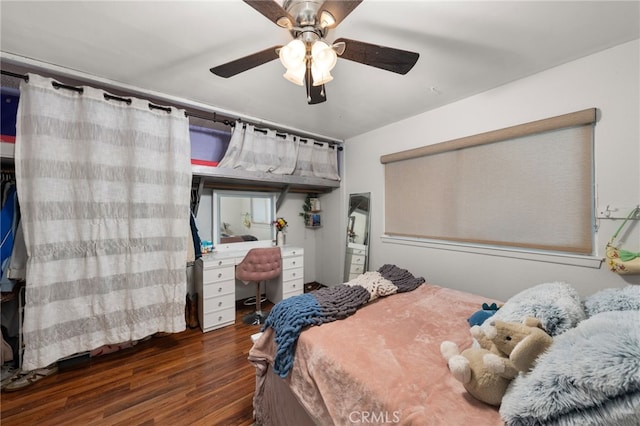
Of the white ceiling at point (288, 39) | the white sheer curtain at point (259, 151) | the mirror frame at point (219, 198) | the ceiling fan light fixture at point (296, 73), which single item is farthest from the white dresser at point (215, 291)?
the ceiling fan light fixture at point (296, 73)

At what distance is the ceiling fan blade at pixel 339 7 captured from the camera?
0.99 m

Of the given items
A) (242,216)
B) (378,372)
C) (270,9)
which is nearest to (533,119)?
(270,9)

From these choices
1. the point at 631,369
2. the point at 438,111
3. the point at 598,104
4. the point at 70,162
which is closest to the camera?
the point at 631,369

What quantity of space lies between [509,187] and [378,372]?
1.94 metres

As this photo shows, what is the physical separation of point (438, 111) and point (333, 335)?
7.94 ft

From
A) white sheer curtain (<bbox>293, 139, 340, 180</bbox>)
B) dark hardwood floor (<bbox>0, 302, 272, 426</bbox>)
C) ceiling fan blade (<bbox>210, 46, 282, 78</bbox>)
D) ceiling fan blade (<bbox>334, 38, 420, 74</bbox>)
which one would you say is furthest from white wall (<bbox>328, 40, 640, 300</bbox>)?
dark hardwood floor (<bbox>0, 302, 272, 426</bbox>)

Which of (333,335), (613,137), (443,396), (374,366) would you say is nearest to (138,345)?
(333,335)

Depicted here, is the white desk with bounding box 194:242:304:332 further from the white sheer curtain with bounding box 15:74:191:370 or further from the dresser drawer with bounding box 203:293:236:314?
the white sheer curtain with bounding box 15:74:191:370

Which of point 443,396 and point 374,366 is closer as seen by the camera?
point 443,396

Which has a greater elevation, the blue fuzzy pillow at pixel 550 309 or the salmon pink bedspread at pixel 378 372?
the blue fuzzy pillow at pixel 550 309

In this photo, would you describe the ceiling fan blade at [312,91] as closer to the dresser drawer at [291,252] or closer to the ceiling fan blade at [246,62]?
the ceiling fan blade at [246,62]

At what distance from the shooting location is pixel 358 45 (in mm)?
1208

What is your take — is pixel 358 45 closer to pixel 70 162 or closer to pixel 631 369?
pixel 631 369

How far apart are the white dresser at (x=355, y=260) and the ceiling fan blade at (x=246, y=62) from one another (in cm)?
250
